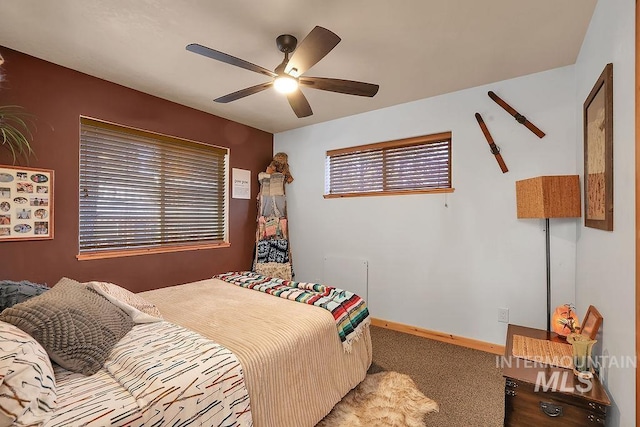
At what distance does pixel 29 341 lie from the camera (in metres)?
1.07

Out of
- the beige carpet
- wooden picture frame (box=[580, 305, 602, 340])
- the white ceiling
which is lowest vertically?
the beige carpet

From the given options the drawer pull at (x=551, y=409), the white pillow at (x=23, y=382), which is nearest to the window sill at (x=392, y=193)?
the drawer pull at (x=551, y=409)

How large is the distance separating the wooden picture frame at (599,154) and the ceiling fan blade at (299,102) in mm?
1725

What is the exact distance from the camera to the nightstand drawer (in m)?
1.29

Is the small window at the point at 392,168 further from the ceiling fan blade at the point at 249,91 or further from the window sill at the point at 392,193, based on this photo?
the ceiling fan blade at the point at 249,91

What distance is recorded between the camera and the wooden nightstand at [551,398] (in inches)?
50.8

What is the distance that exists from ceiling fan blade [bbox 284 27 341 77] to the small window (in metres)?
1.75

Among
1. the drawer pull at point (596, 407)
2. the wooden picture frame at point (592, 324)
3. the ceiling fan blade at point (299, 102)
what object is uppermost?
the ceiling fan blade at point (299, 102)

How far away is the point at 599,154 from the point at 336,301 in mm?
1777

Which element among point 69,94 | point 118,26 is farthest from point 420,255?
point 69,94

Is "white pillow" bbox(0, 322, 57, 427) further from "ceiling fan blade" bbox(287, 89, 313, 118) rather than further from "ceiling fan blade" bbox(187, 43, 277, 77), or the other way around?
"ceiling fan blade" bbox(287, 89, 313, 118)

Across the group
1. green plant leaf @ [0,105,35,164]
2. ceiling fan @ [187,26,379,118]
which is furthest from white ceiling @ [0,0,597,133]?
green plant leaf @ [0,105,35,164]

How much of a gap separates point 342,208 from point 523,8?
246cm

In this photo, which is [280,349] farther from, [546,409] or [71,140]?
[71,140]
